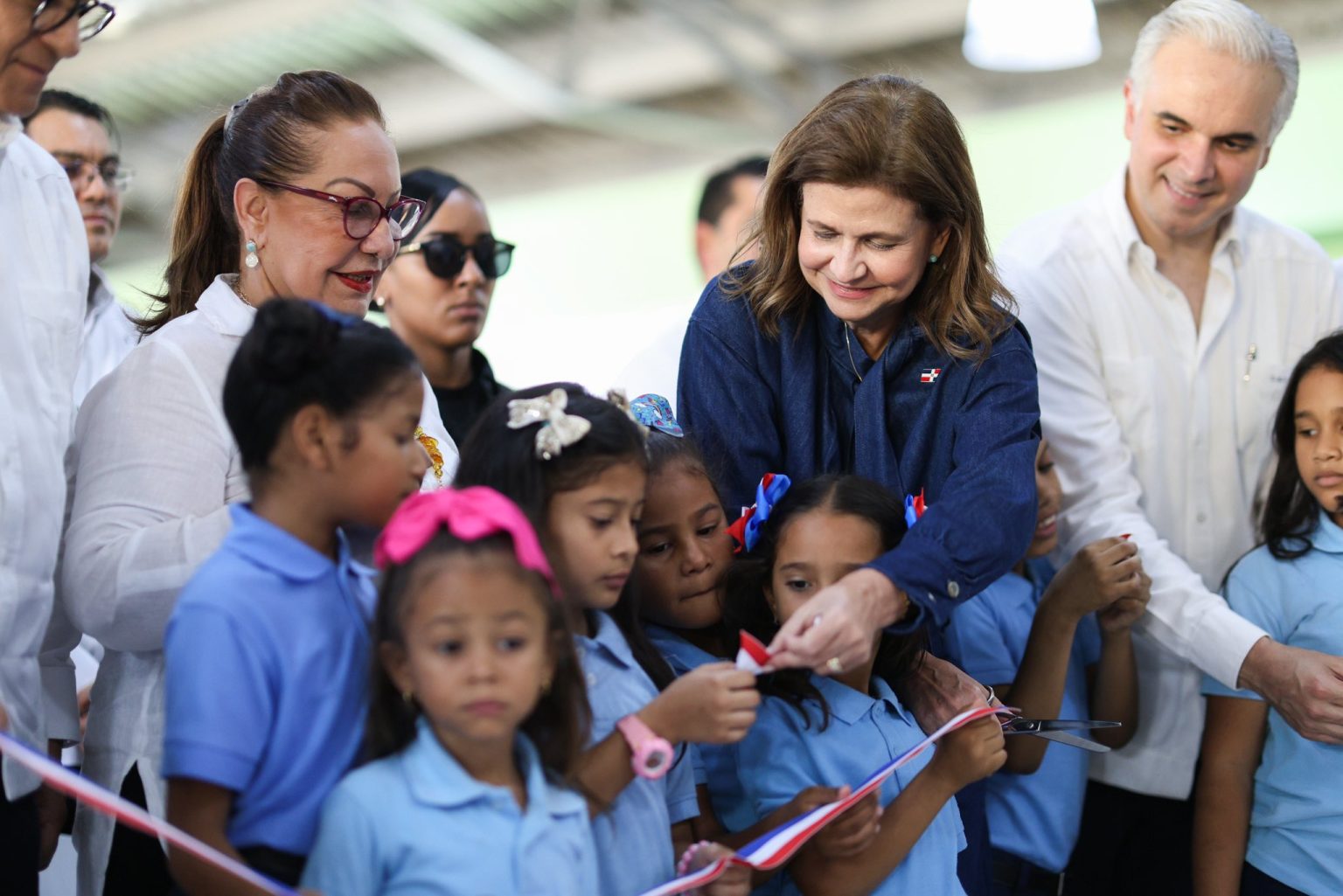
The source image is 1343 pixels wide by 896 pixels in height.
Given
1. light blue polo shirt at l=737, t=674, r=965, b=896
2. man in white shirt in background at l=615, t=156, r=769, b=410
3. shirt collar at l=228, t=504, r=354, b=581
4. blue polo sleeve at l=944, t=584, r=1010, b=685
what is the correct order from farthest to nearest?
man in white shirt in background at l=615, t=156, r=769, b=410 → blue polo sleeve at l=944, t=584, r=1010, b=685 → light blue polo shirt at l=737, t=674, r=965, b=896 → shirt collar at l=228, t=504, r=354, b=581

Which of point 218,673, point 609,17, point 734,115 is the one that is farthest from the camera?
point 734,115

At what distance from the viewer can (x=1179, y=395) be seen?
11.6 ft

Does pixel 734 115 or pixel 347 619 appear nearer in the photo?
pixel 347 619

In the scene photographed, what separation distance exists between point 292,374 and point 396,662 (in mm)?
390

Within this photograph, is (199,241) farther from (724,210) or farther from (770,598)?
(724,210)

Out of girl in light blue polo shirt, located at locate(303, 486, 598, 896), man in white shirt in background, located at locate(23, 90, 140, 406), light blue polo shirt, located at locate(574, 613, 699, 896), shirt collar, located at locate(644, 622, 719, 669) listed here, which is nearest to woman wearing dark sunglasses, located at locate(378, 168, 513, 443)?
man in white shirt in background, located at locate(23, 90, 140, 406)

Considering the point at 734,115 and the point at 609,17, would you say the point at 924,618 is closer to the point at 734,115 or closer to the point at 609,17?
the point at 609,17

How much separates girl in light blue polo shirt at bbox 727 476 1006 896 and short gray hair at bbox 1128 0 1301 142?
1.52 meters

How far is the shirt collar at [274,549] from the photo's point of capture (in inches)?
76.1

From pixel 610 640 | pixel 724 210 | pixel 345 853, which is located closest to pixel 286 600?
pixel 345 853

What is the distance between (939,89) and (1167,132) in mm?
7436

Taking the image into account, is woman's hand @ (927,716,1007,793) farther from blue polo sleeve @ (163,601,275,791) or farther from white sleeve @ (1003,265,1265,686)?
blue polo sleeve @ (163,601,275,791)

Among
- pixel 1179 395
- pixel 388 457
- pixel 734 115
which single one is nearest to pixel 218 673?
pixel 388 457

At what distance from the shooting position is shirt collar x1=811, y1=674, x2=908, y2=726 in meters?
2.52
